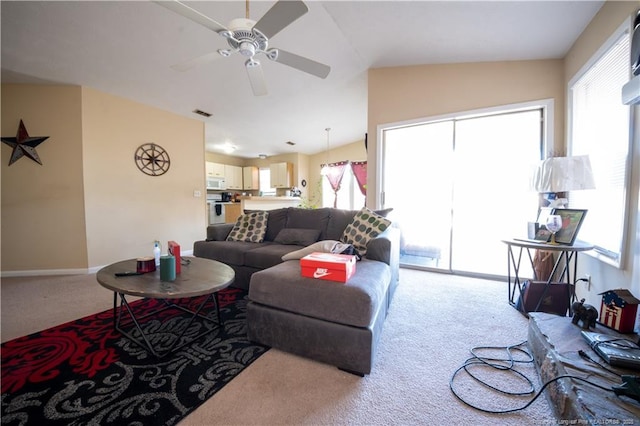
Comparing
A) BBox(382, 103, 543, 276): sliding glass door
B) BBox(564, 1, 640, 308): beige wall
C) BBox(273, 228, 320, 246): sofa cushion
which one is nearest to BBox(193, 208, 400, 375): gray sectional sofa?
BBox(273, 228, 320, 246): sofa cushion

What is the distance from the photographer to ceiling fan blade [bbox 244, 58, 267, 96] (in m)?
1.93

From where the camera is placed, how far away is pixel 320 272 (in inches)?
62.7

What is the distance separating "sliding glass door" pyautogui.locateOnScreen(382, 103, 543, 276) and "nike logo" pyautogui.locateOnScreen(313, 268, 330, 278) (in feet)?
6.82

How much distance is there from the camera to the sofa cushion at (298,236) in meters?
2.89

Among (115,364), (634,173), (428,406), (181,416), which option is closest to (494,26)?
(634,173)

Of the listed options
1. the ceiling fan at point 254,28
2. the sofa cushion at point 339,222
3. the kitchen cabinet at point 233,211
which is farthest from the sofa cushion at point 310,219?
the kitchen cabinet at point 233,211

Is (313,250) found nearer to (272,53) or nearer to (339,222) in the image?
(339,222)

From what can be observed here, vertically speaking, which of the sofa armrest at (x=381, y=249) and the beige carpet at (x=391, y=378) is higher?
the sofa armrest at (x=381, y=249)

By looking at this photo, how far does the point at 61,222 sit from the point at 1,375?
273 cm

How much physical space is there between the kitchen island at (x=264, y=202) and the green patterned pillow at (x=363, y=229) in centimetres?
296

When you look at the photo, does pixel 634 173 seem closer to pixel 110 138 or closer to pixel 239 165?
pixel 110 138

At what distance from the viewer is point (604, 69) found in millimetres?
1985

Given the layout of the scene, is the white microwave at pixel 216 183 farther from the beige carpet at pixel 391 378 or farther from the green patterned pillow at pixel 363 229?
the green patterned pillow at pixel 363 229

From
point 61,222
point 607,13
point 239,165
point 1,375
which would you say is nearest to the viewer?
point 1,375
